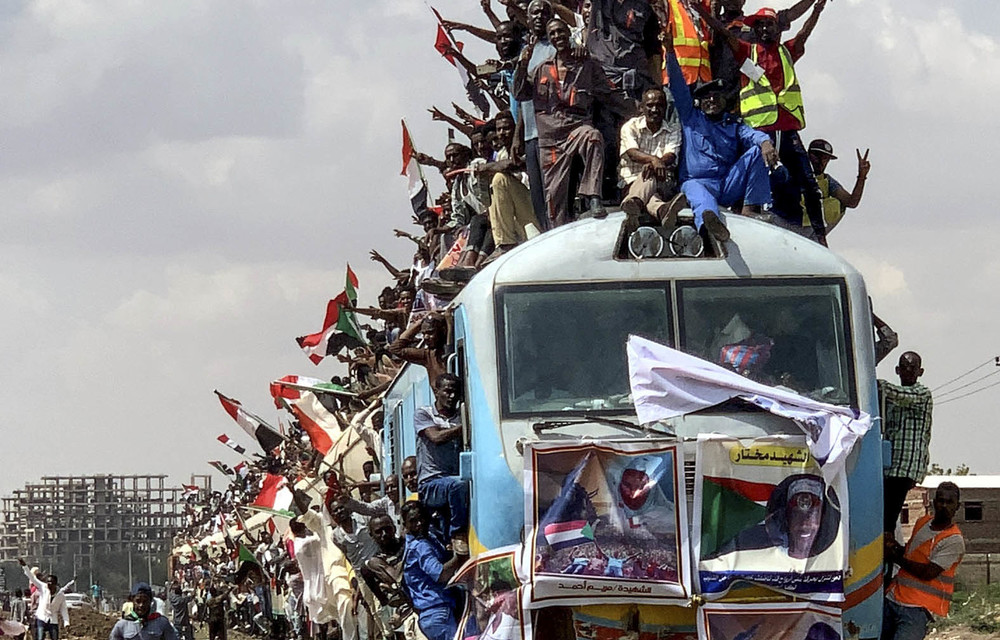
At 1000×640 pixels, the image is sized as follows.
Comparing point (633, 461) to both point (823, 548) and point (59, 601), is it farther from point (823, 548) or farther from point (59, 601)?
point (59, 601)

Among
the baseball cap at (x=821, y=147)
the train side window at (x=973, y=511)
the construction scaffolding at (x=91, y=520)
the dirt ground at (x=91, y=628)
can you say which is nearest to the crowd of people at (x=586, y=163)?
the baseball cap at (x=821, y=147)

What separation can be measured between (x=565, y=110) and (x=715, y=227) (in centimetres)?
227

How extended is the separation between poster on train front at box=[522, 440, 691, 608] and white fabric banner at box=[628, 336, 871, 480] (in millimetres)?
266

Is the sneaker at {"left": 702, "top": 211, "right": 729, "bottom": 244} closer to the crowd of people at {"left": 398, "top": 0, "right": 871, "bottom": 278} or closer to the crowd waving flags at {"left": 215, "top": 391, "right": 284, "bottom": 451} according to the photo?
the crowd of people at {"left": 398, "top": 0, "right": 871, "bottom": 278}

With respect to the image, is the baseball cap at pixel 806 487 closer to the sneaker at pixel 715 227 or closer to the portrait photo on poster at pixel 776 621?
the portrait photo on poster at pixel 776 621

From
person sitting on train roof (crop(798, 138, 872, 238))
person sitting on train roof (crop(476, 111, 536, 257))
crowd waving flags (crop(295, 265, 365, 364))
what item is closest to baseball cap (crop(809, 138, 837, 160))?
person sitting on train roof (crop(798, 138, 872, 238))

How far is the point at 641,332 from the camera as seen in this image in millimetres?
10609

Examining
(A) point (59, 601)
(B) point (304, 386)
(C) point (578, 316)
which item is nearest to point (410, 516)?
(C) point (578, 316)

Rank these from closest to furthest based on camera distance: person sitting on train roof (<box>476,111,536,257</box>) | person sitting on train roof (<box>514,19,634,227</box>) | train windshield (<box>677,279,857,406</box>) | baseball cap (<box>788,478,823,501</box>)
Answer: baseball cap (<box>788,478,823,501</box>) < train windshield (<box>677,279,857,406</box>) < person sitting on train roof (<box>514,19,634,227</box>) < person sitting on train roof (<box>476,111,536,257</box>)

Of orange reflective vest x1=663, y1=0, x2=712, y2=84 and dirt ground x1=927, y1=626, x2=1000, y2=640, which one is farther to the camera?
dirt ground x1=927, y1=626, x2=1000, y2=640

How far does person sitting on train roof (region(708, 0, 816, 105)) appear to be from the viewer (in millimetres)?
12984

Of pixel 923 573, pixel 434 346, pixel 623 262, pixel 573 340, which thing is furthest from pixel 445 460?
pixel 923 573

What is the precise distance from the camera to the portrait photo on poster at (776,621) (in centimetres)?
995

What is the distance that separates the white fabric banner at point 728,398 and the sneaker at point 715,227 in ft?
2.82
